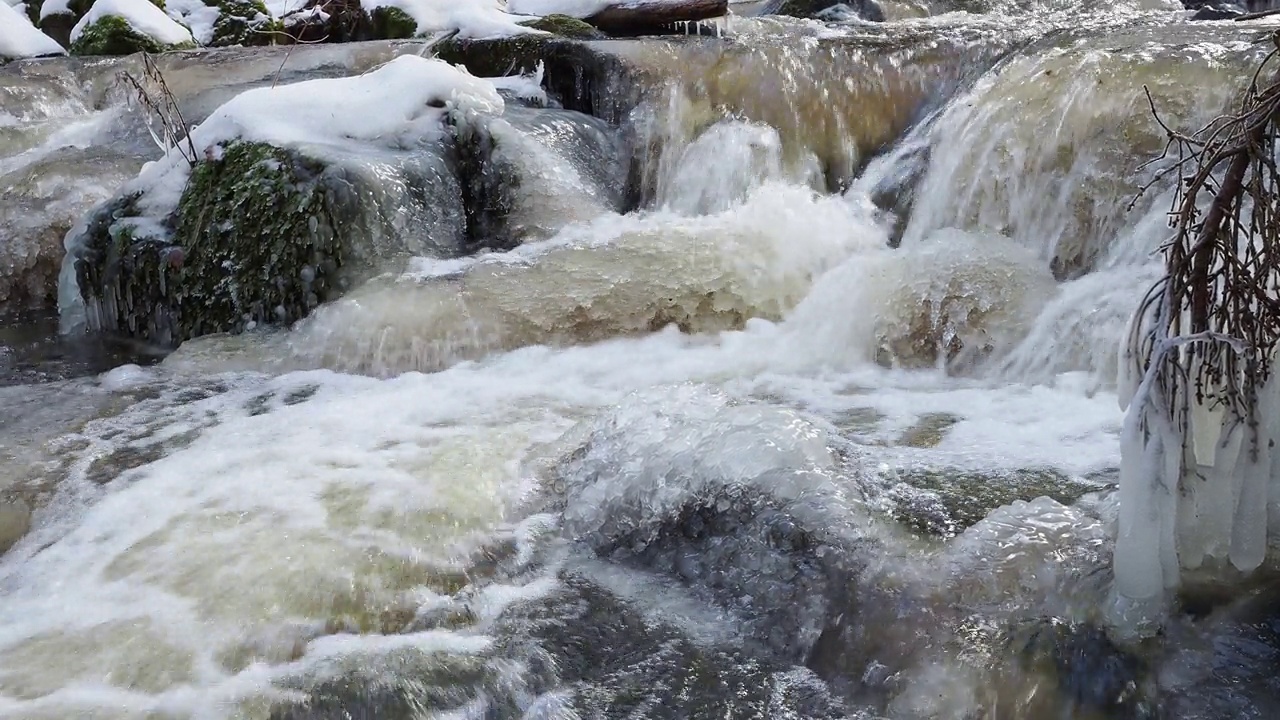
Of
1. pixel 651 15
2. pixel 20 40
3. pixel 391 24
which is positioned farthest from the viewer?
pixel 391 24

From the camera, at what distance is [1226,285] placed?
1.81m

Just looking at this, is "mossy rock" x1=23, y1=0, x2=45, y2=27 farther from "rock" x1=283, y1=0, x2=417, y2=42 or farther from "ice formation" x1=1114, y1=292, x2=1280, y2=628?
"ice formation" x1=1114, y1=292, x2=1280, y2=628

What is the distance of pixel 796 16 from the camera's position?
31.5 feet

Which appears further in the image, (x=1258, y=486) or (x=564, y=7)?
(x=564, y=7)

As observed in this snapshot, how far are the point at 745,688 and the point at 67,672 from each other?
5.33 ft

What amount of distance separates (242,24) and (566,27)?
17.7 ft

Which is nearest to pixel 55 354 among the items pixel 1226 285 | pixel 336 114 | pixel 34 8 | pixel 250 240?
pixel 250 240

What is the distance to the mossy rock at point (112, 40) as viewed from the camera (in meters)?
9.88

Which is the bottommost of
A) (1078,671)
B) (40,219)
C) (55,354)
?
(55,354)

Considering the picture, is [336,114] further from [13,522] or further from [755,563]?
[755,563]

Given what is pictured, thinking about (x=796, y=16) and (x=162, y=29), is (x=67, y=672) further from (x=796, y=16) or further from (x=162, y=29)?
(x=162, y=29)

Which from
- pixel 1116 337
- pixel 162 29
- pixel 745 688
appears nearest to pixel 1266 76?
pixel 1116 337

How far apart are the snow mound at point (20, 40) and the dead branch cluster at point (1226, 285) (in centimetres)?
1106

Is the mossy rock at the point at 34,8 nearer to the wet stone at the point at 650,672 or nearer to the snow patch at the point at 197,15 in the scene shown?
the snow patch at the point at 197,15
